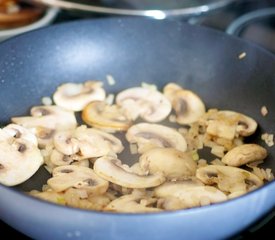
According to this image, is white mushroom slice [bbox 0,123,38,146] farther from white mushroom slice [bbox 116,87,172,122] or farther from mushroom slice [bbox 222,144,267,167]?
mushroom slice [bbox 222,144,267,167]

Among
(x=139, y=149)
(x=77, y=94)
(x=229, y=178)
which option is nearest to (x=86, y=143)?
(x=139, y=149)

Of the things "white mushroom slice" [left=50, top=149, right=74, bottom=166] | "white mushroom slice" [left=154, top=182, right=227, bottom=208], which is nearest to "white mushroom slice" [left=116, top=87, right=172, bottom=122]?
"white mushroom slice" [left=50, top=149, right=74, bottom=166]

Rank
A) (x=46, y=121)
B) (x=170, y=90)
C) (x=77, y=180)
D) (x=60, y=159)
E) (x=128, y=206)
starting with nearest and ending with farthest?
1. (x=128, y=206)
2. (x=77, y=180)
3. (x=60, y=159)
4. (x=46, y=121)
5. (x=170, y=90)

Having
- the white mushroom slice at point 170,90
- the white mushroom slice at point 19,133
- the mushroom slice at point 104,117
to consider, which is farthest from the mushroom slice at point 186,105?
the white mushroom slice at point 19,133

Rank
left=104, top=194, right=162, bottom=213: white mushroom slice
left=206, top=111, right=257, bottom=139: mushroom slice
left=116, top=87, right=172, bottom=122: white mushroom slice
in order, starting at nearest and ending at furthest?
left=104, top=194, right=162, bottom=213: white mushroom slice < left=206, top=111, right=257, bottom=139: mushroom slice < left=116, top=87, right=172, bottom=122: white mushroom slice

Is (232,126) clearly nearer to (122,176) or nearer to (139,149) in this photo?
(139,149)


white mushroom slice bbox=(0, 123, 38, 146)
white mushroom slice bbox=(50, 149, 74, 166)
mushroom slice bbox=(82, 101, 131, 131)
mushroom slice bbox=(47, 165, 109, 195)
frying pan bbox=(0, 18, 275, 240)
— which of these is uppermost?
frying pan bbox=(0, 18, 275, 240)
